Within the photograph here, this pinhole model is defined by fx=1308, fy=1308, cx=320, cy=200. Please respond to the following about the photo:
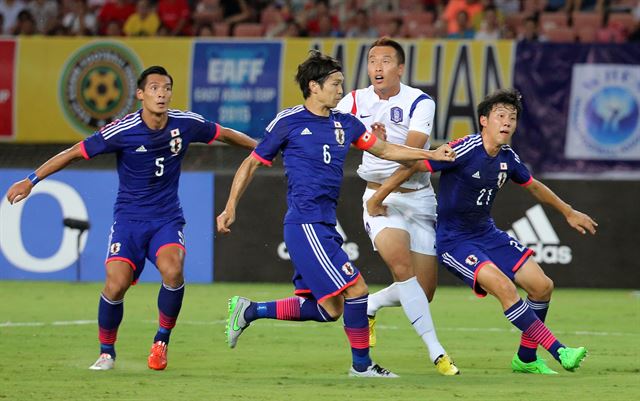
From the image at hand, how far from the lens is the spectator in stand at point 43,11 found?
784 inches

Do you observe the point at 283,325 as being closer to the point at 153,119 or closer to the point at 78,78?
the point at 153,119

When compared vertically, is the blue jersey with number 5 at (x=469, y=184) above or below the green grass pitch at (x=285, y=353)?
above

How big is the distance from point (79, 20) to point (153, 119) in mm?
10557

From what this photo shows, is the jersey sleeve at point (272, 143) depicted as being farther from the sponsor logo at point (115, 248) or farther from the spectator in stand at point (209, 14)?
the spectator in stand at point (209, 14)

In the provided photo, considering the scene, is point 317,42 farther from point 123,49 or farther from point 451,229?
point 451,229

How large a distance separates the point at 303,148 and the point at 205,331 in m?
3.40

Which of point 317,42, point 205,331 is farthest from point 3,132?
point 205,331

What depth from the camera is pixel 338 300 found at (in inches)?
346

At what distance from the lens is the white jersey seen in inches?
387

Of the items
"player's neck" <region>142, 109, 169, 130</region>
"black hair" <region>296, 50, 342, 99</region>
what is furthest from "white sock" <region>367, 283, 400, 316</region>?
"player's neck" <region>142, 109, 169, 130</region>

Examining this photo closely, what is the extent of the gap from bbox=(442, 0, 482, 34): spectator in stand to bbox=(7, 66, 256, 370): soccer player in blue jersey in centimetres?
952

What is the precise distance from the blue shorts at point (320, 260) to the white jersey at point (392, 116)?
1.33 metres

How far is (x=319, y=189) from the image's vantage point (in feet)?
28.5

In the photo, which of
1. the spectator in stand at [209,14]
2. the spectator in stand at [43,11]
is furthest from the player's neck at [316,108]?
the spectator in stand at [43,11]
